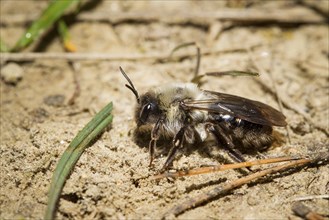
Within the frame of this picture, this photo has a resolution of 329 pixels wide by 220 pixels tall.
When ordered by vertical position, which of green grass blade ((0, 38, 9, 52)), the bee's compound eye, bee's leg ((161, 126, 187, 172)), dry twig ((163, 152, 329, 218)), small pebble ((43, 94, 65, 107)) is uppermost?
green grass blade ((0, 38, 9, 52))

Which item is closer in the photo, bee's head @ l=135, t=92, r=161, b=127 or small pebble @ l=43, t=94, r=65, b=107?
bee's head @ l=135, t=92, r=161, b=127

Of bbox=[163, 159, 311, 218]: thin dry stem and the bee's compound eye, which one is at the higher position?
the bee's compound eye

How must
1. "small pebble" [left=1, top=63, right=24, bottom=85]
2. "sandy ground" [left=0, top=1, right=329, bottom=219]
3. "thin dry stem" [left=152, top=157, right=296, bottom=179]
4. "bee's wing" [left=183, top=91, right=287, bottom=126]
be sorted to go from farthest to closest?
"small pebble" [left=1, top=63, right=24, bottom=85], "bee's wing" [left=183, top=91, right=287, bottom=126], "thin dry stem" [left=152, top=157, right=296, bottom=179], "sandy ground" [left=0, top=1, right=329, bottom=219]

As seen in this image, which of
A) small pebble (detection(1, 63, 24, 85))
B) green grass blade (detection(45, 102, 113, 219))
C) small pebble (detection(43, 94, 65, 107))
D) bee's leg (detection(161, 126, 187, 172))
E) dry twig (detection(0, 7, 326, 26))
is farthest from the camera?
dry twig (detection(0, 7, 326, 26))

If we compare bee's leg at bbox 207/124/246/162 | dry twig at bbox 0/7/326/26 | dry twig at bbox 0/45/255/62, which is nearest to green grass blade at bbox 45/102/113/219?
bee's leg at bbox 207/124/246/162

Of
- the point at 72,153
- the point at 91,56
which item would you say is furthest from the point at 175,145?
the point at 91,56

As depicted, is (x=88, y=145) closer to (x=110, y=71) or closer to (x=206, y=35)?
(x=110, y=71)

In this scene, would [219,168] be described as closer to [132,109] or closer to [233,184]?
[233,184]

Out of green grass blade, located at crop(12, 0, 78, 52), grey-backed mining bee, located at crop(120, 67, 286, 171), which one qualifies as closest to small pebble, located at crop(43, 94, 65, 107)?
green grass blade, located at crop(12, 0, 78, 52)

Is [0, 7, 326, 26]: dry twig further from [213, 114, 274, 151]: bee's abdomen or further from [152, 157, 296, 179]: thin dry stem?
[152, 157, 296, 179]: thin dry stem

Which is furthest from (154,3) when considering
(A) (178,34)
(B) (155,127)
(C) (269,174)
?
(C) (269,174)
